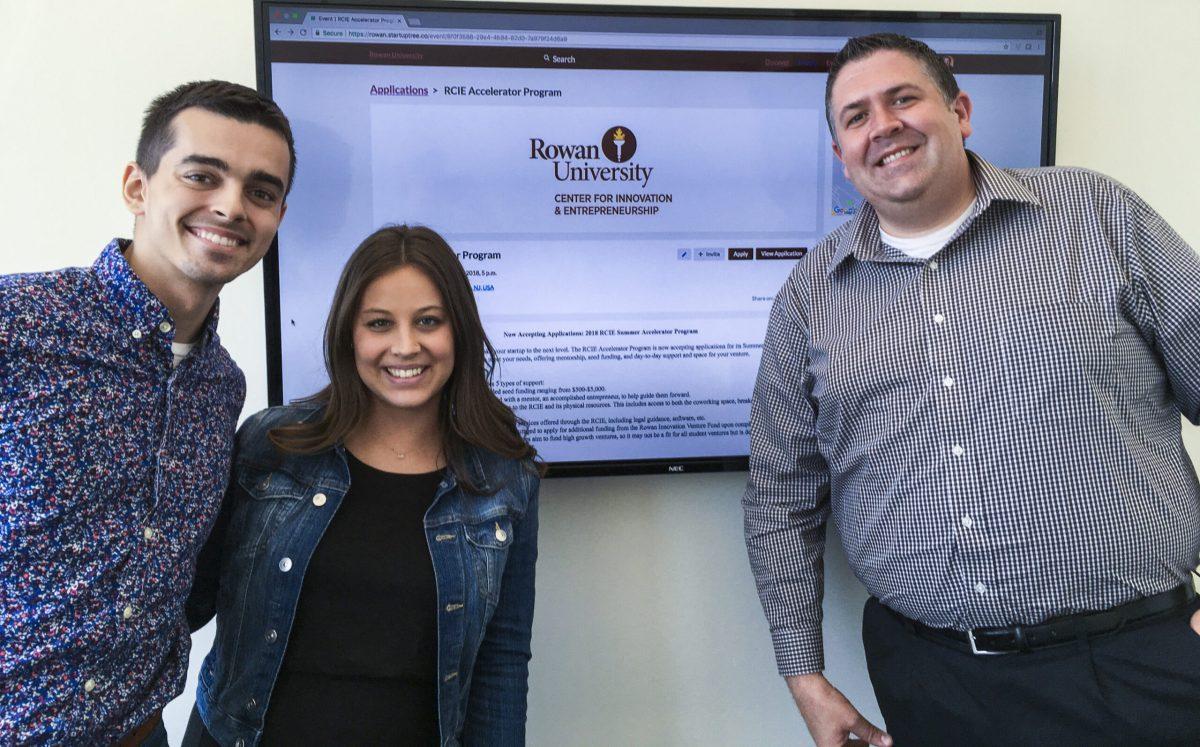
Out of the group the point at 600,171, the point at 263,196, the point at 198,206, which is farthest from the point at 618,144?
the point at 198,206

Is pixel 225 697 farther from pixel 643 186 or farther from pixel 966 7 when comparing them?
pixel 966 7

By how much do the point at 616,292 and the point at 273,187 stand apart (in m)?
0.85

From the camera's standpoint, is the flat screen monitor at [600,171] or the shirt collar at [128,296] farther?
the flat screen monitor at [600,171]

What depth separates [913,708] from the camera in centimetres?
165

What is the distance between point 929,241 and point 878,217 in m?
→ 0.11

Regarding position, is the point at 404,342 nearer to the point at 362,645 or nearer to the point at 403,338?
the point at 403,338

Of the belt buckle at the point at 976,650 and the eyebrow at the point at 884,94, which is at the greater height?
the eyebrow at the point at 884,94

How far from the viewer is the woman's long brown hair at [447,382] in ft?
5.03

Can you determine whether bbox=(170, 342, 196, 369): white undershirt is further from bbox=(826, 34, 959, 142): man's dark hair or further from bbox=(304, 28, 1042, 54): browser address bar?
bbox=(826, 34, 959, 142): man's dark hair

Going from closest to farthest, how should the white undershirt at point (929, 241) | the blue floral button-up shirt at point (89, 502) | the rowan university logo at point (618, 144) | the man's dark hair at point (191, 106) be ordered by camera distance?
the blue floral button-up shirt at point (89, 502), the man's dark hair at point (191, 106), the white undershirt at point (929, 241), the rowan university logo at point (618, 144)

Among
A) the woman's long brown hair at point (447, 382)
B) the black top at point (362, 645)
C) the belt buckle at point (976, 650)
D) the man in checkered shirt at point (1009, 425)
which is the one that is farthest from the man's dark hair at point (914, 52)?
the black top at point (362, 645)

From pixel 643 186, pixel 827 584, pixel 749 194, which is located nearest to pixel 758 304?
pixel 749 194

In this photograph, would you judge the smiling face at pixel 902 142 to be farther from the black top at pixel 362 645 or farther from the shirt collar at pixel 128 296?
the shirt collar at pixel 128 296

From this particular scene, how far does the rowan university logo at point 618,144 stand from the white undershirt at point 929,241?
65cm
